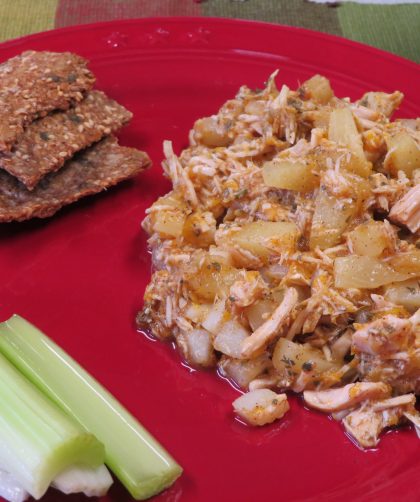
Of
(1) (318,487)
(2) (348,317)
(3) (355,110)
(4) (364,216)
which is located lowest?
(1) (318,487)

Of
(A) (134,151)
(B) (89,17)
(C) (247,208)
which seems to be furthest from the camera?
(B) (89,17)

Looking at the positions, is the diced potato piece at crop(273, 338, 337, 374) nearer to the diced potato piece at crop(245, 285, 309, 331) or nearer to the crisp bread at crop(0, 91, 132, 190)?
the diced potato piece at crop(245, 285, 309, 331)

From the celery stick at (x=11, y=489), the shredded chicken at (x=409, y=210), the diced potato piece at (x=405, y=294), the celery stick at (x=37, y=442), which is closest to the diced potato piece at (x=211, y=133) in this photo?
the shredded chicken at (x=409, y=210)

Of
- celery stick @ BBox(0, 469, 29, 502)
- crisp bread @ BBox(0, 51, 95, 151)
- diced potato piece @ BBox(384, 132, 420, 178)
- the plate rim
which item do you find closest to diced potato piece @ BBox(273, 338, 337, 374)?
diced potato piece @ BBox(384, 132, 420, 178)

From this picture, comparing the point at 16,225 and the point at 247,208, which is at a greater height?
the point at 247,208

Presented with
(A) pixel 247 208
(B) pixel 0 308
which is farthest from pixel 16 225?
(A) pixel 247 208

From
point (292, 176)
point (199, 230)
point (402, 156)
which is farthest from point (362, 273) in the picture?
point (199, 230)

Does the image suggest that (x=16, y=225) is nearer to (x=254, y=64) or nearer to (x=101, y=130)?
(x=101, y=130)
